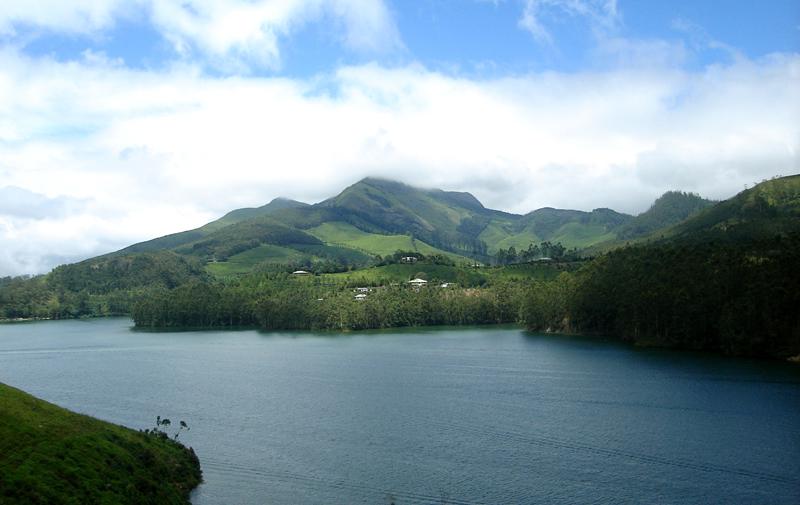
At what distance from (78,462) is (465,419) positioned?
136 feet

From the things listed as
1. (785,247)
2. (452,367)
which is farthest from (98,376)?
(785,247)

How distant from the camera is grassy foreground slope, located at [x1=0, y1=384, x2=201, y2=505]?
38.6 metres

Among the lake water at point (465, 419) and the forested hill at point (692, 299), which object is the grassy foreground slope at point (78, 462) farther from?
the forested hill at point (692, 299)

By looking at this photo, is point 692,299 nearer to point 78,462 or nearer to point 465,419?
point 465,419

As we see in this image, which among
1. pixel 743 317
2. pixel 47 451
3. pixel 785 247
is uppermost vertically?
pixel 785 247

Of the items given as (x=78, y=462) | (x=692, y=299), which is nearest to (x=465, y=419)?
(x=78, y=462)

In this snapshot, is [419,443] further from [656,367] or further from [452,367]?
[656,367]

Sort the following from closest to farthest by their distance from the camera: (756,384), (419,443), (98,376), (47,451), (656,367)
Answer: (47,451) < (419,443) < (756,384) < (656,367) < (98,376)

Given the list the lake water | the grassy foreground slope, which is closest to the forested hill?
the lake water

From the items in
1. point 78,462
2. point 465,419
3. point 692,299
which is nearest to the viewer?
point 78,462

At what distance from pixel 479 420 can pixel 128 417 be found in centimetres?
3999

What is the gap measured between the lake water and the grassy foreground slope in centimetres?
424

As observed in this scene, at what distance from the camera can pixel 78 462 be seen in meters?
43.4

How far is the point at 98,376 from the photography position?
110188 millimetres
